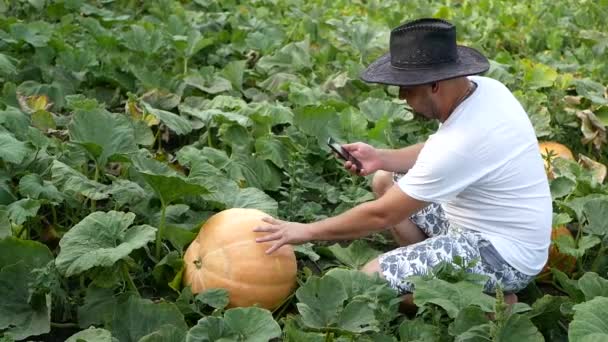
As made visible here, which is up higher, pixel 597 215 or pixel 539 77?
pixel 597 215

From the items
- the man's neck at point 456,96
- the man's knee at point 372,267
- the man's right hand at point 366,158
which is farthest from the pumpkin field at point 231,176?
the man's neck at point 456,96

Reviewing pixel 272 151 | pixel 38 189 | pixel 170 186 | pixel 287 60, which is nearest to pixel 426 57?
pixel 170 186

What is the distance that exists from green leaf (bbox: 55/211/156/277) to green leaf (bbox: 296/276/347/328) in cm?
56

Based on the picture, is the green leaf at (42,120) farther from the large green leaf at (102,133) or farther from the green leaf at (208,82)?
the green leaf at (208,82)

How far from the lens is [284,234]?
10.5 feet

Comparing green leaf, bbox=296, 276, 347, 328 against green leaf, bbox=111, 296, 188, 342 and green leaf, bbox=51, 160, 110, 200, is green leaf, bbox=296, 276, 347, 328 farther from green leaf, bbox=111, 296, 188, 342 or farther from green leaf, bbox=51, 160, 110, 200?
green leaf, bbox=51, 160, 110, 200

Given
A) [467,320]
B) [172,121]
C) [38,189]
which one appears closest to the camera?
[467,320]

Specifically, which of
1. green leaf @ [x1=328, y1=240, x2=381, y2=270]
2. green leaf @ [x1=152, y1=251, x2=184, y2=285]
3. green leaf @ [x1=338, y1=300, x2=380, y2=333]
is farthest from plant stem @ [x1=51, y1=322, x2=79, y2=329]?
green leaf @ [x1=328, y1=240, x2=381, y2=270]

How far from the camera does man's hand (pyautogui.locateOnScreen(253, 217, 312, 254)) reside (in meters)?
3.18

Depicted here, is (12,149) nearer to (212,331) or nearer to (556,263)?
(212,331)

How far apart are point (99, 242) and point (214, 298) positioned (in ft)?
1.47

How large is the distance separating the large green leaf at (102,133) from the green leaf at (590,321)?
187 cm

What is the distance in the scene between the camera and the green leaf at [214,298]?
3133 millimetres

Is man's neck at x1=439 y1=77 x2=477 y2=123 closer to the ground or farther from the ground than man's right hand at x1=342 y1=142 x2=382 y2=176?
farther from the ground
